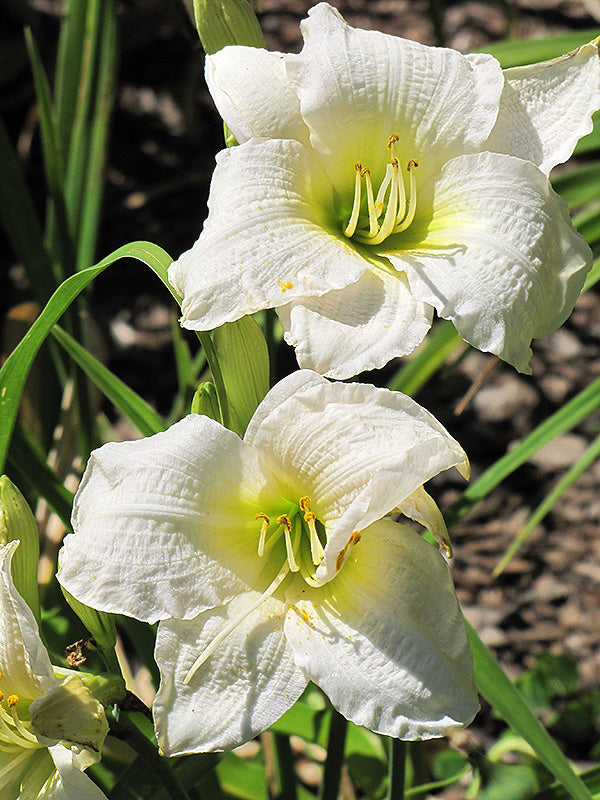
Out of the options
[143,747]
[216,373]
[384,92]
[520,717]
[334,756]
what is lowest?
[334,756]

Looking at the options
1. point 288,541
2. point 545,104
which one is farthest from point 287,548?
point 545,104

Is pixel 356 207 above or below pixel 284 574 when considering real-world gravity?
above

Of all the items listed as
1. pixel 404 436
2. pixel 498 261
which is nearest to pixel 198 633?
pixel 404 436

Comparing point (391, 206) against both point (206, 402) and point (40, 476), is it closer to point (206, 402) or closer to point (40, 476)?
Answer: point (206, 402)

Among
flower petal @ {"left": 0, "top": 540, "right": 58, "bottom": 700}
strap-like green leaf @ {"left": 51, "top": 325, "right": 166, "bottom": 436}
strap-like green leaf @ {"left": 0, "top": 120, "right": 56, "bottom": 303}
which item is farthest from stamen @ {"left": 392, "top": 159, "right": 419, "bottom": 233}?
strap-like green leaf @ {"left": 0, "top": 120, "right": 56, "bottom": 303}

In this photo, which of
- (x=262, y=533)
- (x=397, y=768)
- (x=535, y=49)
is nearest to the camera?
(x=262, y=533)

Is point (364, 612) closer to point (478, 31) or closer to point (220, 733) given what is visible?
point (220, 733)
